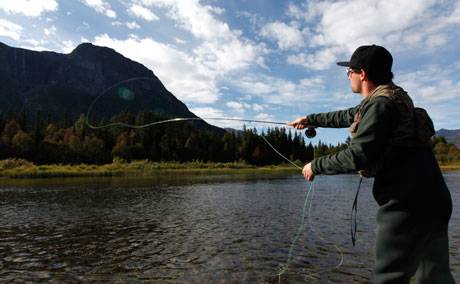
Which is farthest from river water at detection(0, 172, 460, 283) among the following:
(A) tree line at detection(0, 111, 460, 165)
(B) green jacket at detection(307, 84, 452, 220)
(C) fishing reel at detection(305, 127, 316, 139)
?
(A) tree line at detection(0, 111, 460, 165)

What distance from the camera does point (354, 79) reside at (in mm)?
3998

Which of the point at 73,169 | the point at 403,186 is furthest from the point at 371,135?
the point at 73,169

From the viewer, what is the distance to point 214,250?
12727 mm

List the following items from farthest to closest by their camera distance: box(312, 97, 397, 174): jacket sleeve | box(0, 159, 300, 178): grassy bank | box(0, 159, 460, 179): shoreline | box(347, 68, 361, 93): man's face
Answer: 1. box(0, 159, 300, 178): grassy bank
2. box(0, 159, 460, 179): shoreline
3. box(347, 68, 361, 93): man's face
4. box(312, 97, 397, 174): jacket sleeve

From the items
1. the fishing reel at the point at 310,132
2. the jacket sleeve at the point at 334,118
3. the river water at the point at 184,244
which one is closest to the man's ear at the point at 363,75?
the jacket sleeve at the point at 334,118

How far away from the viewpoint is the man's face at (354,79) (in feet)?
12.9

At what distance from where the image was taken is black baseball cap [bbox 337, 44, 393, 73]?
3.75m

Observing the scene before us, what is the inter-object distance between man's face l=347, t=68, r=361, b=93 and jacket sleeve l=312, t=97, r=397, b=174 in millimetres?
479

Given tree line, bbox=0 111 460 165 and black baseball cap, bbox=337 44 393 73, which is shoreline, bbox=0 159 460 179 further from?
black baseball cap, bbox=337 44 393 73

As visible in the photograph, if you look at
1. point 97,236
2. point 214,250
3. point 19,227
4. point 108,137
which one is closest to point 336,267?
point 214,250

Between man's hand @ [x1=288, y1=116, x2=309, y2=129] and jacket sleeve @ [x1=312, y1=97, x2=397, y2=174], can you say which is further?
man's hand @ [x1=288, y1=116, x2=309, y2=129]

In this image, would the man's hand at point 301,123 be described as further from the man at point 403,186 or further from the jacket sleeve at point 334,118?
the man at point 403,186

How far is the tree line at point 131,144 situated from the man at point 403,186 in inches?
4002

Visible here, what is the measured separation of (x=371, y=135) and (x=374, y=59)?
2.78ft
